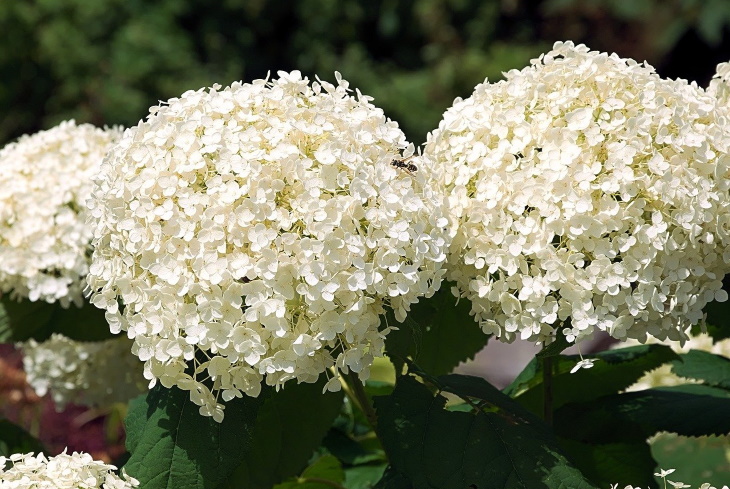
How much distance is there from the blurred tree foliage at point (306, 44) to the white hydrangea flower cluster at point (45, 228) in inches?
208

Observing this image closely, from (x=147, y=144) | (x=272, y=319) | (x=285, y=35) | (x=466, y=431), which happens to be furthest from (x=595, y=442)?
(x=285, y=35)

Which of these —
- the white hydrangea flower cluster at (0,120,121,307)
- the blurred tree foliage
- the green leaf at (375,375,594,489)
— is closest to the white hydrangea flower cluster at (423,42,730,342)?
the green leaf at (375,375,594,489)

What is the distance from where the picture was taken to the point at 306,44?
27.8 feet

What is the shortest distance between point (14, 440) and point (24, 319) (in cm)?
30

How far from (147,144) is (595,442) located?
36.2 inches

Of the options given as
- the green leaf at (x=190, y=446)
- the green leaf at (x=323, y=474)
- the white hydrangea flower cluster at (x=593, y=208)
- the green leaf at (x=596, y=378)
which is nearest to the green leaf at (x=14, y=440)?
the green leaf at (x=323, y=474)

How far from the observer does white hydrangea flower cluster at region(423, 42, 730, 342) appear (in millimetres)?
1247

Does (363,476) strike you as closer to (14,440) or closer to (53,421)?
(14,440)

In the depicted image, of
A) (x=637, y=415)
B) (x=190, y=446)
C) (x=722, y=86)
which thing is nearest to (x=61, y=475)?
(x=190, y=446)

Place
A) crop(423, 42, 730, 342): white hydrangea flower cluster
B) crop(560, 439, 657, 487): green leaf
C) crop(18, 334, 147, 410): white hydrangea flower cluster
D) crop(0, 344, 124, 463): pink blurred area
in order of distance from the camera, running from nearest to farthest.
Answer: crop(423, 42, 730, 342): white hydrangea flower cluster, crop(560, 439, 657, 487): green leaf, crop(18, 334, 147, 410): white hydrangea flower cluster, crop(0, 344, 124, 463): pink blurred area

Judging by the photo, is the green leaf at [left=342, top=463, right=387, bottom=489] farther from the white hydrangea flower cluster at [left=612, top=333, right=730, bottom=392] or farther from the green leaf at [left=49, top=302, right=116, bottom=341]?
the white hydrangea flower cluster at [left=612, top=333, right=730, bottom=392]

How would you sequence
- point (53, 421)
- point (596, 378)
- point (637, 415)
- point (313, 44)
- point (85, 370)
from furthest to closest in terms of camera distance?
point (313, 44) → point (53, 421) → point (85, 370) → point (596, 378) → point (637, 415)

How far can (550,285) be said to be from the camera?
1.25 m

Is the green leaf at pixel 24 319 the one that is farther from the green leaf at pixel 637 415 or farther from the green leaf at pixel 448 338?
the green leaf at pixel 637 415
